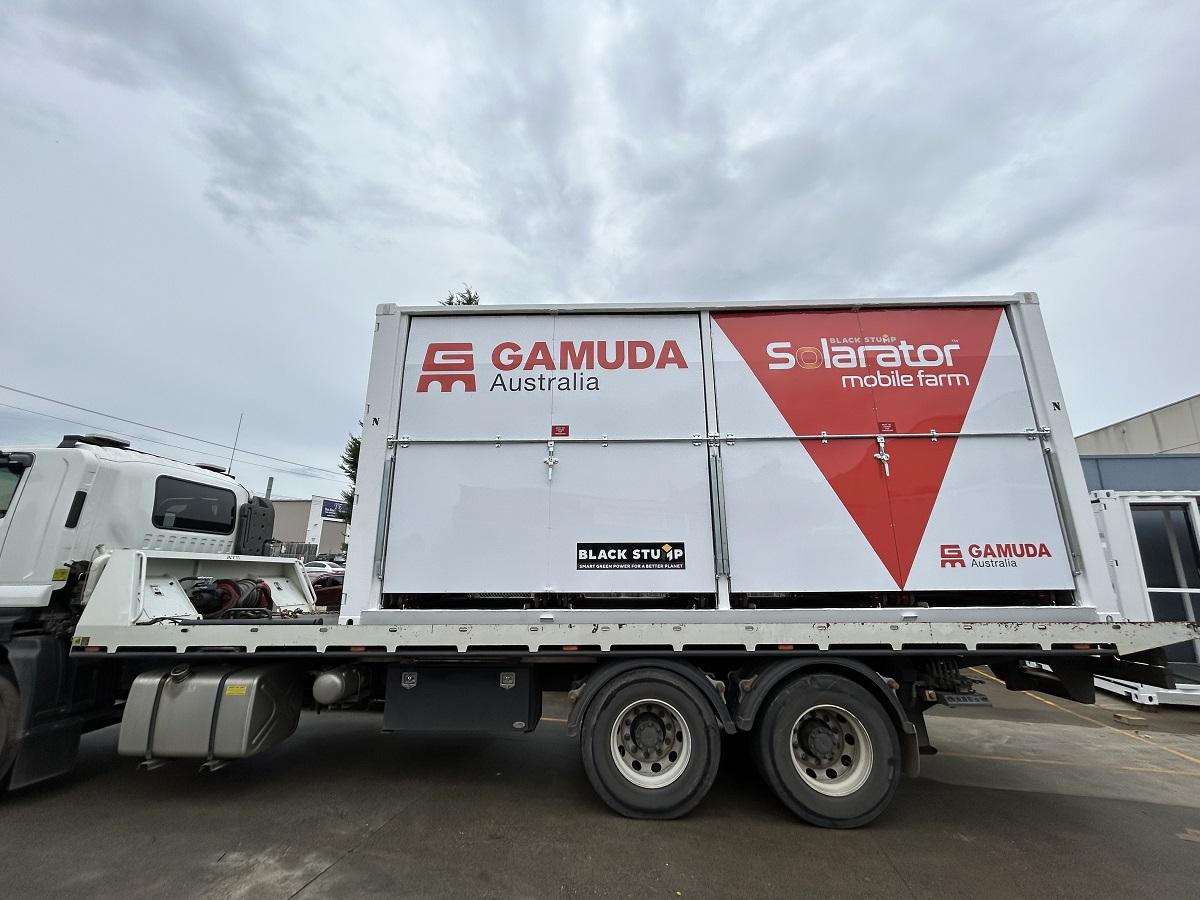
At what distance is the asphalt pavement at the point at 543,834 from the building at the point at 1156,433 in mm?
14164

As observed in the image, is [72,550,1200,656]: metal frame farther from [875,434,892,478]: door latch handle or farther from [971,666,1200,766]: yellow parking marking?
[875,434,892,478]: door latch handle

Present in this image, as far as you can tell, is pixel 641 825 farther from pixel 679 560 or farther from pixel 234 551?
pixel 234 551

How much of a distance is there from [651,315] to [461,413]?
1.97 m

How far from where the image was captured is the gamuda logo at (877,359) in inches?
185

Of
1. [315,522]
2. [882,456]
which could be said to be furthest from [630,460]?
[315,522]

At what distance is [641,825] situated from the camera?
414 centimetres

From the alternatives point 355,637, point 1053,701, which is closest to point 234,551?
point 355,637

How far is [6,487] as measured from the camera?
4766mm

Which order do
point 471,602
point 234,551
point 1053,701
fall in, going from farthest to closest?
point 1053,701 → point 234,551 → point 471,602

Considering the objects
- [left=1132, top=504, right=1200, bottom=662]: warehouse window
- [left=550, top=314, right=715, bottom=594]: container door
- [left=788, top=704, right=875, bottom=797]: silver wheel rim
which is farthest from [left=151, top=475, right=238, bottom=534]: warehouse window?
[left=1132, top=504, right=1200, bottom=662]: warehouse window

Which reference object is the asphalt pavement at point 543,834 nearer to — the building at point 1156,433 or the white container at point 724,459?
the white container at point 724,459

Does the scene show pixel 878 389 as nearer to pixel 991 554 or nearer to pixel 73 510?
pixel 991 554

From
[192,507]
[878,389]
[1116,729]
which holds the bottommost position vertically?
[1116,729]

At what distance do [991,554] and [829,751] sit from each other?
2.08 meters
